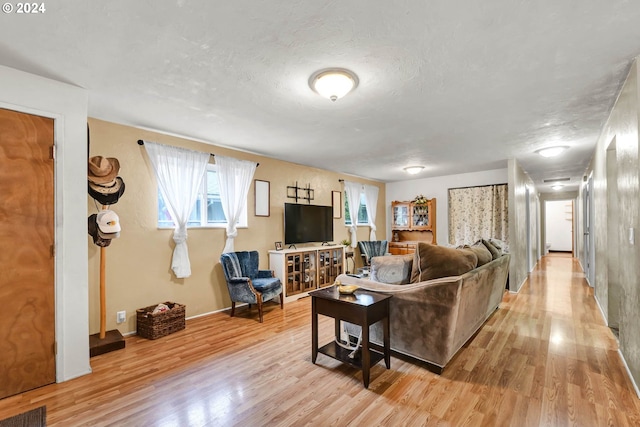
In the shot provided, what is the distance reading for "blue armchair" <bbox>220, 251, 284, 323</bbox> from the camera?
3.72 meters

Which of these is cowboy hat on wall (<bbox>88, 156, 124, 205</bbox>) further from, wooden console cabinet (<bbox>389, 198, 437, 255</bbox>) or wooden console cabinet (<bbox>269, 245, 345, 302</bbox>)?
wooden console cabinet (<bbox>389, 198, 437, 255</bbox>)

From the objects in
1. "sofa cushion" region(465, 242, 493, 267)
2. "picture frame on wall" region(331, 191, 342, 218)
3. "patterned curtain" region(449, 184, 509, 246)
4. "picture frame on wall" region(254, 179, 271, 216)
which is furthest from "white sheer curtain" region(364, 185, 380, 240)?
"sofa cushion" region(465, 242, 493, 267)

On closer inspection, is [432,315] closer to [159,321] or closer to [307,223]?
[159,321]

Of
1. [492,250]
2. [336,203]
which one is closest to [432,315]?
[492,250]

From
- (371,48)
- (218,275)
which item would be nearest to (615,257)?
(371,48)

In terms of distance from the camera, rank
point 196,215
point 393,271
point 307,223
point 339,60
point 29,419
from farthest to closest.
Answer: point 307,223
point 196,215
point 393,271
point 339,60
point 29,419

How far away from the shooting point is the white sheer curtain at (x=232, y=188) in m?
4.12

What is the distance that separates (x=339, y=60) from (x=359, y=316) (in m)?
1.89

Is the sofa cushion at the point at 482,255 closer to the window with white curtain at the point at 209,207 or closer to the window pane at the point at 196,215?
the window with white curtain at the point at 209,207

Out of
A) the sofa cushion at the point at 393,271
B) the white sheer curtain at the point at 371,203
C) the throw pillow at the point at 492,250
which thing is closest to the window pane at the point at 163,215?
the sofa cushion at the point at 393,271

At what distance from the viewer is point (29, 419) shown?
6.10 feet

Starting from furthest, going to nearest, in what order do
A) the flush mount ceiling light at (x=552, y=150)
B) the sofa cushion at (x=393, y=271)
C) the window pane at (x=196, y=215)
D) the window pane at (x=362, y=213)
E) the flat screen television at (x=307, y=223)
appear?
the window pane at (x=362, y=213) < the flat screen television at (x=307, y=223) < the flush mount ceiling light at (x=552, y=150) < the window pane at (x=196, y=215) < the sofa cushion at (x=393, y=271)

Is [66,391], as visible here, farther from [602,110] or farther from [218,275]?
[602,110]

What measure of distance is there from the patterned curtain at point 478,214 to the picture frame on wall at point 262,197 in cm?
426
